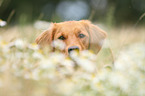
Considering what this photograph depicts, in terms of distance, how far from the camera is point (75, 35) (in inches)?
116

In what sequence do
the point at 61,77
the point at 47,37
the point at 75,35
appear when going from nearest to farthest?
the point at 61,77 → the point at 75,35 → the point at 47,37

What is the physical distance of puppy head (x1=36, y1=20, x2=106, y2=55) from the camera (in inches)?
114

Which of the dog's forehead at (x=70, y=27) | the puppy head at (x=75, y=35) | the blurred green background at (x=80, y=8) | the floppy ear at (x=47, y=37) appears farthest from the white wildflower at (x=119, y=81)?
the blurred green background at (x=80, y=8)

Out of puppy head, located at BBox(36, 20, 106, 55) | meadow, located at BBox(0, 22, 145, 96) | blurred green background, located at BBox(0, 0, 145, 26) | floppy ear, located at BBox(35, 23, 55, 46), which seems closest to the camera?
meadow, located at BBox(0, 22, 145, 96)

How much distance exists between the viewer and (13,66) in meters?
2.05

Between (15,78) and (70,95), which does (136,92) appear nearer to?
(70,95)

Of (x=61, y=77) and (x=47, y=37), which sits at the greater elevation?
(x=61, y=77)

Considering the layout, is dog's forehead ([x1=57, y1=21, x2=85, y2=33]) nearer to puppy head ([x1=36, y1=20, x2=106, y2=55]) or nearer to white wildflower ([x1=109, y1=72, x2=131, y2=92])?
puppy head ([x1=36, y1=20, x2=106, y2=55])

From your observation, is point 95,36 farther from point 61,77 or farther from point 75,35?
point 61,77

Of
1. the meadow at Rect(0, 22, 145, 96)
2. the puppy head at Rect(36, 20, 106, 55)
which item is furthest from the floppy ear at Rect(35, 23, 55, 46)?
the meadow at Rect(0, 22, 145, 96)

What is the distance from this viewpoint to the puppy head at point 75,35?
2902 millimetres

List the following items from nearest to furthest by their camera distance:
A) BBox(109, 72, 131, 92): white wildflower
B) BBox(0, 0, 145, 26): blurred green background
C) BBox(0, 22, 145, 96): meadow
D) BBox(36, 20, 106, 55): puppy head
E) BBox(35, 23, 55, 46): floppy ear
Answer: BBox(0, 22, 145, 96): meadow
BBox(109, 72, 131, 92): white wildflower
BBox(36, 20, 106, 55): puppy head
BBox(35, 23, 55, 46): floppy ear
BBox(0, 0, 145, 26): blurred green background

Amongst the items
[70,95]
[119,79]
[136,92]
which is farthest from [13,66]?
[136,92]

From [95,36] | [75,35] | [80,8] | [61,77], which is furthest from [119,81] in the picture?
[80,8]
